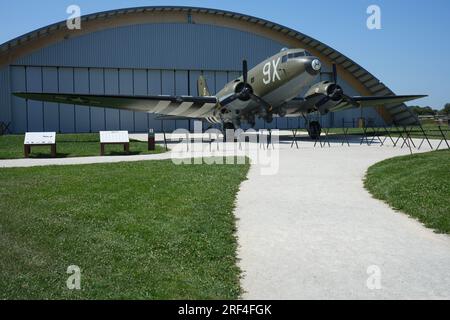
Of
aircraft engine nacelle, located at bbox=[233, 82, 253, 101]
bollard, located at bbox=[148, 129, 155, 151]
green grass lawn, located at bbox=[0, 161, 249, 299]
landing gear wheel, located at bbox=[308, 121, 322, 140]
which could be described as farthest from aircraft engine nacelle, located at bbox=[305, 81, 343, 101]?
green grass lawn, located at bbox=[0, 161, 249, 299]

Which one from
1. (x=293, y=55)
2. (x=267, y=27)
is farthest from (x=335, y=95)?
(x=267, y=27)

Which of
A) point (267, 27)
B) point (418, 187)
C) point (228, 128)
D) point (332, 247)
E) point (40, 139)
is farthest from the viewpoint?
point (267, 27)

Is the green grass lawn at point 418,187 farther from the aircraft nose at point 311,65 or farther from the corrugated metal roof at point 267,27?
the corrugated metal roof at point 267,27

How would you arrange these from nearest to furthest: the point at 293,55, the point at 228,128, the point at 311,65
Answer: the point at 311,65 → the point at 293,55 → the point at 228,128

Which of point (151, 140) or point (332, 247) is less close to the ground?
point (151, 140)

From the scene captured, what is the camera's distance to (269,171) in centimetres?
1465

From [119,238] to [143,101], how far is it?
24.2 m

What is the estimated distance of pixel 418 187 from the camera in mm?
10414

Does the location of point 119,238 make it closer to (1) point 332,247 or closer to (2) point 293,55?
(1) point 332,247

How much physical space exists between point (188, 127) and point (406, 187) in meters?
42.6
